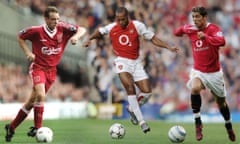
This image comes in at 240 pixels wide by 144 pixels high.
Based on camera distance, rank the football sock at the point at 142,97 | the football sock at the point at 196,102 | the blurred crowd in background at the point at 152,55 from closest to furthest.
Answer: the football sock at the point at 196,102 → the football sock at the point at 142,97 → the blurred crowd in background at the point at 152,55

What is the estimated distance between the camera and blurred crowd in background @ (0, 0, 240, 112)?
24.6 metres

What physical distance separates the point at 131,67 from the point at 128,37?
577mm

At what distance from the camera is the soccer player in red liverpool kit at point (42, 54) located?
11547 millimetres

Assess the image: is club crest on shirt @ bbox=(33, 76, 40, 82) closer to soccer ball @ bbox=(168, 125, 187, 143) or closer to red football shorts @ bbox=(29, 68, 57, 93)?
red football shorts @ bbox=(29, 68, 57, 93)

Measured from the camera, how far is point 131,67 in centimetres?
1382

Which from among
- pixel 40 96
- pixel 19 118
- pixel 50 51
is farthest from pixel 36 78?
pixel 19 118

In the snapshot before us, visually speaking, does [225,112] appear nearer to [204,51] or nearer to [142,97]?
[204,51]

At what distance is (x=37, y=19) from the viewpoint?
80.6 feet

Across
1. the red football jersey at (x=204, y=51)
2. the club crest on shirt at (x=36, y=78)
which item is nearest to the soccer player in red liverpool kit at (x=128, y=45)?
the red football jersey at (x=204, y=51)

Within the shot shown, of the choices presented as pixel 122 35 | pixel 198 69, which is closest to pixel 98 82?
pixel 122 35

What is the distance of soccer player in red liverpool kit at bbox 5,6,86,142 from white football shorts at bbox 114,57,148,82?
1842 mm

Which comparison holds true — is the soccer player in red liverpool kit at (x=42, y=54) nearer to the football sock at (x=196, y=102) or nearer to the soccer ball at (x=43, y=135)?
the soccer ball at (x=43, y=135)

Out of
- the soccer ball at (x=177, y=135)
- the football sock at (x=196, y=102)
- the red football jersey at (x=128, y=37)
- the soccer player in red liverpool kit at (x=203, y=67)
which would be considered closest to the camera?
the soccer ball at (x=177, y=135)

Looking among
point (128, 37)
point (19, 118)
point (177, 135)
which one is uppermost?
point (128, 37)
